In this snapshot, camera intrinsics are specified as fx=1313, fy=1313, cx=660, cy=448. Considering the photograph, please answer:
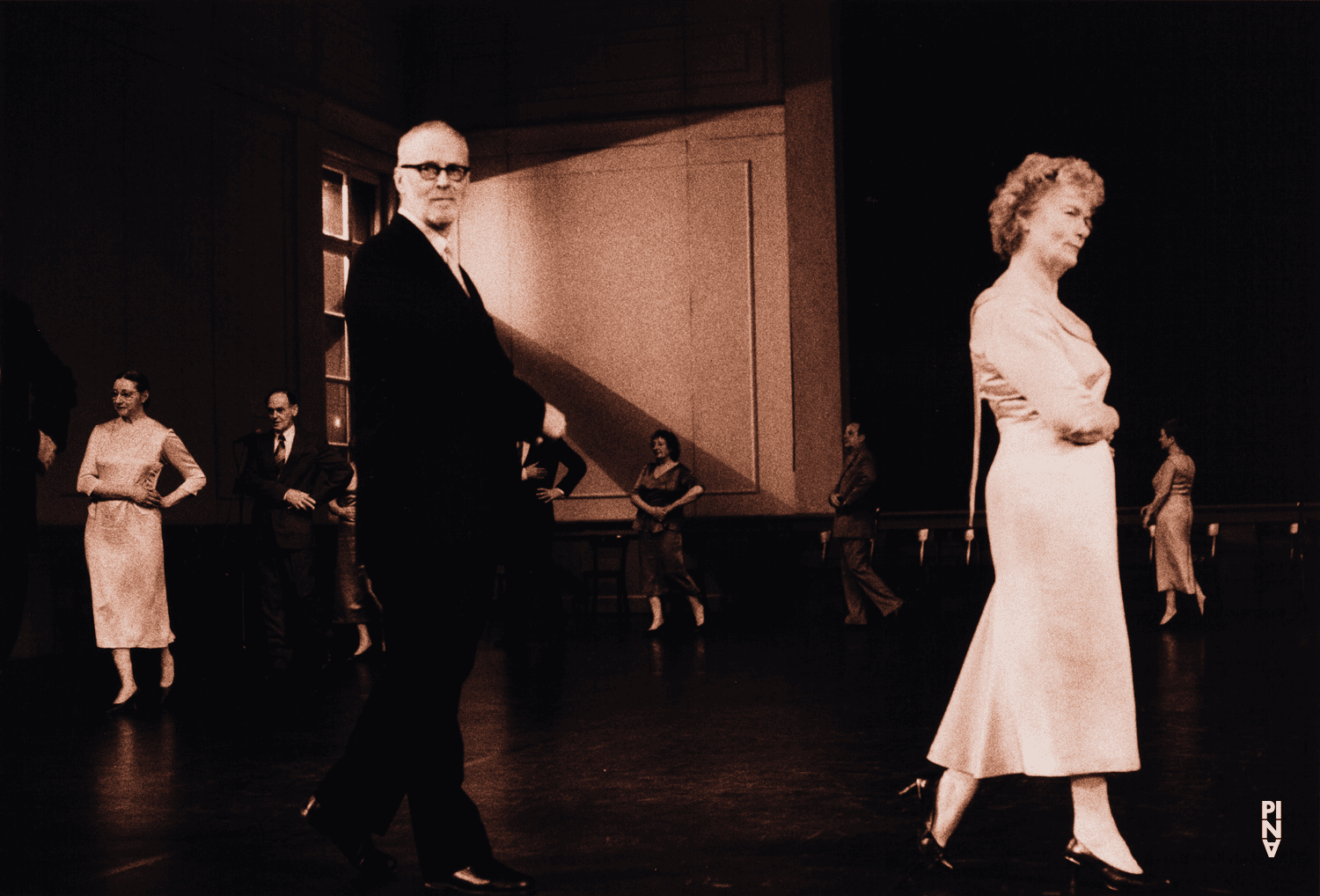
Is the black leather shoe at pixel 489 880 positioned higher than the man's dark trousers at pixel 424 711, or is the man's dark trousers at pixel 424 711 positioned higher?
the man's dark trousers at pixel 424 711

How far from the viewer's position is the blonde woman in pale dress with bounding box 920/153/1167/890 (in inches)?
103

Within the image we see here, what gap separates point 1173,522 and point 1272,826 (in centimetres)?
684

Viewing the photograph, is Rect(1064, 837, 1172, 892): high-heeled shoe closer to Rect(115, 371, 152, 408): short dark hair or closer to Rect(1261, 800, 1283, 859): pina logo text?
Rect(1261, 800, 1283, 859): pina logo text

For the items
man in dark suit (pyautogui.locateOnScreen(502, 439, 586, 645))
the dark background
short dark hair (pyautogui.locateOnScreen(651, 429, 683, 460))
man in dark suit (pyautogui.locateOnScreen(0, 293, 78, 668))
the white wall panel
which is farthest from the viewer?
the dark background

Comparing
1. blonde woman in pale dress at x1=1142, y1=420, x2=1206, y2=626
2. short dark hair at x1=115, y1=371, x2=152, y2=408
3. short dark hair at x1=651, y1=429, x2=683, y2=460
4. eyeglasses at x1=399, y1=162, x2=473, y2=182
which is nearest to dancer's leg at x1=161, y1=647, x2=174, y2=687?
short dark hair at x1=115, y1=371, x2=152, y2=408

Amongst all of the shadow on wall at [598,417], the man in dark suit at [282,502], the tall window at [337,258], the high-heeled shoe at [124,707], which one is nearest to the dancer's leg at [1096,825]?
the high-heeled shoe at [124,707]

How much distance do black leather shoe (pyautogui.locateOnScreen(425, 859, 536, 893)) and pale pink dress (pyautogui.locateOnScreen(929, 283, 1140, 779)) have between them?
0.89 meters

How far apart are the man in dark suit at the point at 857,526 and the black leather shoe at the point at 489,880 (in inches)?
282

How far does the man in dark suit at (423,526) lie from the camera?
102 inches

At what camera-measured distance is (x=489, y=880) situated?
261 centimetres

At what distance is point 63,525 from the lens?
7.77 m

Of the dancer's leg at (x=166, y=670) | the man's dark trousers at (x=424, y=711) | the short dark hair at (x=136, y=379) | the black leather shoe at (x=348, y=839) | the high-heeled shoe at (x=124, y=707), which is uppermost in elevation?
the short dark hair at (x=136, y=379)

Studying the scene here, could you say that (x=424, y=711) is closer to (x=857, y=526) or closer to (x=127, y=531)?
(x=127, y=531)

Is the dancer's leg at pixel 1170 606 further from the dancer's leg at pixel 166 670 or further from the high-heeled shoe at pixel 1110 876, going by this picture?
the high-heeled shoe at pixel 1110 876
